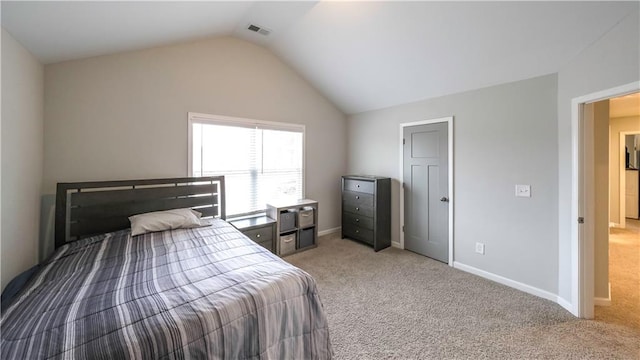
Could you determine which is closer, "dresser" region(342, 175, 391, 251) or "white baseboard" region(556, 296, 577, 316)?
"white baseboard" region(556, 296, 577, 316)

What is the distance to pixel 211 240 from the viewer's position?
2.25 m

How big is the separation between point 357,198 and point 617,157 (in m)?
5.72

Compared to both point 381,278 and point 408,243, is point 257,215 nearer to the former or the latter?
point 381,278

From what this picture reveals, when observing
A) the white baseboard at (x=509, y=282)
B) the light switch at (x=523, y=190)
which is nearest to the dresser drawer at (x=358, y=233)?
the white baseboard at (x=509, y=282)

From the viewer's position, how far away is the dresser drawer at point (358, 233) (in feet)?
13.0

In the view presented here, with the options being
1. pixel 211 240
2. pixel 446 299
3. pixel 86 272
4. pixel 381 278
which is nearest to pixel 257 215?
pixel 211 240

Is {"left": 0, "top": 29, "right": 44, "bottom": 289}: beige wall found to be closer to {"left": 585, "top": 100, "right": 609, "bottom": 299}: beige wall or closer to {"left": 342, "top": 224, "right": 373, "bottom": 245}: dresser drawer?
{"left": 342, "top": 224, "right": 373, "bottom": 245}: dresser drawer

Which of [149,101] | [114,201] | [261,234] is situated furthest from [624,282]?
[149,101]

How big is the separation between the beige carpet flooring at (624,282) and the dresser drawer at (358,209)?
249 centimetres

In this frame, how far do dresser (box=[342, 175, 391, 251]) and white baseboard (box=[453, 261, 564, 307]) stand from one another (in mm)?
1064

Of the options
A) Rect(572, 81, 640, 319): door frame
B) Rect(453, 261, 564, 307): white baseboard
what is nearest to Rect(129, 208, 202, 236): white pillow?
Rect(453, 261, 564, 307): white baseboard

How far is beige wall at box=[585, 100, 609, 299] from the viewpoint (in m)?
2.40

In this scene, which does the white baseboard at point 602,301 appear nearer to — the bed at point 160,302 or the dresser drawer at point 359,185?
the dresser drawer at point 359,185

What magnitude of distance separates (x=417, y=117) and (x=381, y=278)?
2269 mm
